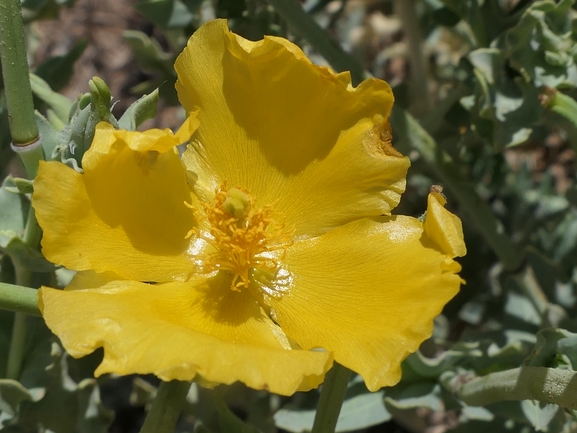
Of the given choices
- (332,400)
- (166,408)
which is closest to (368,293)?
(332,400)

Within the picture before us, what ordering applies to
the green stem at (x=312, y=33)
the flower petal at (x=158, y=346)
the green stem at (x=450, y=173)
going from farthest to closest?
the green stem at (x=450, y=173) → the green stem at (x=312, y=33) → the flower petal at (x=158, y=346)

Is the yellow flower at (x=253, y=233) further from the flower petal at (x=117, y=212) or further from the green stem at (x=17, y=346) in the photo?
the green stem at (x=17, y=346)

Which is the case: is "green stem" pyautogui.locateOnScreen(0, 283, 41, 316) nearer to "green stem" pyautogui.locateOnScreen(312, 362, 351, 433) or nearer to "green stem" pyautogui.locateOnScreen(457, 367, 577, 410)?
"green stem" pyautogui.locateOnScreen(312, 362, 351, 433)

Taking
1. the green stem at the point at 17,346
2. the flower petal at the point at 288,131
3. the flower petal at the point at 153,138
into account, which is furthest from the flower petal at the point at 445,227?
the green stem at the point at 17,346

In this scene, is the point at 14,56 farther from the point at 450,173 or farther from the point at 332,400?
the point at 450,173

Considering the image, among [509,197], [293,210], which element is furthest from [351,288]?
[509,197]

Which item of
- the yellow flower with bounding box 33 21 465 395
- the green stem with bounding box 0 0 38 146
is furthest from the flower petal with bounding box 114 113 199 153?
the green stem with bounding box 0 0 38 146
